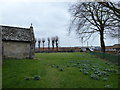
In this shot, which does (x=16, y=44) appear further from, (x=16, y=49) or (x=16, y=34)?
(x=16, y=34)

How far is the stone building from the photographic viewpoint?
25.5 meters

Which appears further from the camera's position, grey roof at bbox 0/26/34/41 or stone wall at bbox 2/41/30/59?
grey roof at bbox 0/26/34/41

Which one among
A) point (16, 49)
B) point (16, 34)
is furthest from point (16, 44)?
point (16, 34)

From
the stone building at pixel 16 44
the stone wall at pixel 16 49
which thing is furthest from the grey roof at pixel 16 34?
the stone wall at pixel 16 49

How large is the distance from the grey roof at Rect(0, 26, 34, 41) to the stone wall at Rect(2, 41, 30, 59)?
2.88 feet

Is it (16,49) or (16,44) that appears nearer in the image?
(16,49)

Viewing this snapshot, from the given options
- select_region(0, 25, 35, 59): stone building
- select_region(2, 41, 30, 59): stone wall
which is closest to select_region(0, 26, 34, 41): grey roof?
select_region(0, 25, 35, 59): stone building

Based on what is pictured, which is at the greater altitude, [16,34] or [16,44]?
[16,34]

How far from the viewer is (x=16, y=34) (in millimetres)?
28062

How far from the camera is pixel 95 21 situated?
106 feet

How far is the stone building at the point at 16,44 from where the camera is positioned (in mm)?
25453

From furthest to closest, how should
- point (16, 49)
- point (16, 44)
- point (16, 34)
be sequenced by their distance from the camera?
point (16, 34), point (16, 44), point (16, 49)

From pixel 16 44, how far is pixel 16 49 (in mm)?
866

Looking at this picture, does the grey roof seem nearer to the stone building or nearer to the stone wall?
the stone building
